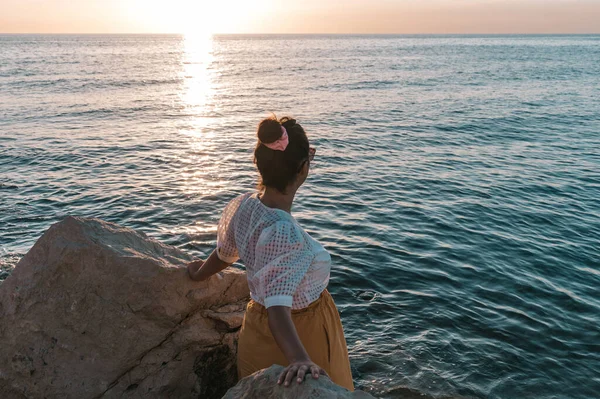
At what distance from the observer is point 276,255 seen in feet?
11.0

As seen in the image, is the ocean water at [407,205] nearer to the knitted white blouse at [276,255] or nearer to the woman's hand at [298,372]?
the knitted white blouse at [276,255]

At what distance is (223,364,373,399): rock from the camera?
9.66 ft

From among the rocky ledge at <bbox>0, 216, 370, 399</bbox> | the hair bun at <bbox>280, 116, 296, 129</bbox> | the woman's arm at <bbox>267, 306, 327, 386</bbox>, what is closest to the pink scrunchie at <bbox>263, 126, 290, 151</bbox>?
the hair bun at <bbox>280, 116, 296, 129</bbox>

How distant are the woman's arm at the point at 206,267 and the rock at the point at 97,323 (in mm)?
105

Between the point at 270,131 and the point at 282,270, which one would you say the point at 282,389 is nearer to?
the point at 282,270

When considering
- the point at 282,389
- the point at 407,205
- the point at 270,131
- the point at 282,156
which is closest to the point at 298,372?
the point at 282,389

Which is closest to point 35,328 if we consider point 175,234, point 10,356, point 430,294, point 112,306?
point 10,356

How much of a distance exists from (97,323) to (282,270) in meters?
2.15

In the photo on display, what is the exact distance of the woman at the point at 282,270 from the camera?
327cm

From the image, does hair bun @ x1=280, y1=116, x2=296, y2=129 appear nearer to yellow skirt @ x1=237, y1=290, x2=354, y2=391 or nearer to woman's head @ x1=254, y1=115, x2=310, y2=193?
woman's head @ x1=254, y1=115, x2=310, y2=193

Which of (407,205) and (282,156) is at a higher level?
(282,156)

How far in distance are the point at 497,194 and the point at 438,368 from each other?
8560 mm

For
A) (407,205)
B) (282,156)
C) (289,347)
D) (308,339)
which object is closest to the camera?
(289,347)

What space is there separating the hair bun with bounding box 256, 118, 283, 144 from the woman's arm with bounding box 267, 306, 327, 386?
104 cm
